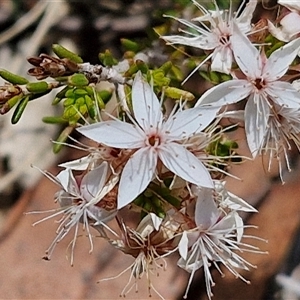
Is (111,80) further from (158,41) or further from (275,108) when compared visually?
(158,41)

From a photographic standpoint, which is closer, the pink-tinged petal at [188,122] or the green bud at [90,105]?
the pink-tinged petal at [188,122]

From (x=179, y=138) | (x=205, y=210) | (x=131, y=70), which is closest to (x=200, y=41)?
(x=131, y=70)

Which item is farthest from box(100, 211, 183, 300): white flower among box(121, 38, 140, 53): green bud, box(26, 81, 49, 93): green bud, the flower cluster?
box(121, 38, 140, 53): green bud

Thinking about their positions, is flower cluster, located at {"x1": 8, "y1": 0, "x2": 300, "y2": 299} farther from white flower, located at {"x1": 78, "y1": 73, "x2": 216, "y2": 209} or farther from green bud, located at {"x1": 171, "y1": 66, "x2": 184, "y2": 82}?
green bud, located at {"x1": 171, "y1": 66, "x2": 184, "y2": 82}

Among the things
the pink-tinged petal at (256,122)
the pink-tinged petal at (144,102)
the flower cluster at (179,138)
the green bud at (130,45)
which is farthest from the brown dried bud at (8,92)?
the green bud at (130,45)

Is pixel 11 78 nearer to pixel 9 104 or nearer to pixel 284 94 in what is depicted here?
pixel 9 104

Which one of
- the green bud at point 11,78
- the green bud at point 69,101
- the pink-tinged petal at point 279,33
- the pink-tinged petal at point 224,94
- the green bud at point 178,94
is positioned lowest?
the green bud at point 69,101

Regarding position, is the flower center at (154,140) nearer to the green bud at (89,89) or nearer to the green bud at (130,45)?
the green bud at (89,89)
